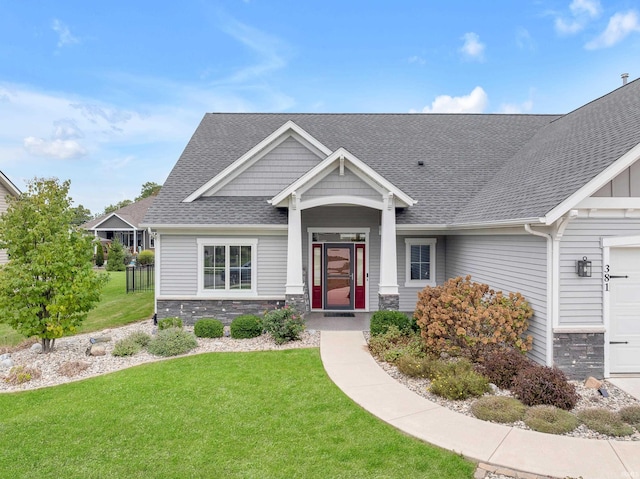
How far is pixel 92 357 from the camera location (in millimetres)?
8195

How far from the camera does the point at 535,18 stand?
15.4 meters

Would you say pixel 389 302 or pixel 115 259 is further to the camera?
pixel 115 259

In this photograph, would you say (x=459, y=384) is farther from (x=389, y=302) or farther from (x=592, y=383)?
(x=389, y=302)

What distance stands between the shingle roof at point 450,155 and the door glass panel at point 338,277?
2.28m

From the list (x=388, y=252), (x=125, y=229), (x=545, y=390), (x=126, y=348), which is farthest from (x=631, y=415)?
(x=125, y=229)

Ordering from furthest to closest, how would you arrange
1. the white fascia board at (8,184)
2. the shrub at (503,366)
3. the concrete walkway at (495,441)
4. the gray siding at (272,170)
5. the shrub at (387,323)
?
1. the white fascia board at (8,184)
2. the gray siding at (272,170)
3. the shrub at (387,323)
4. the shrub at (503,366)
5. the concrete walkway at (495,441)

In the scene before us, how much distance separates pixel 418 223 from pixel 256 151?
567 cm

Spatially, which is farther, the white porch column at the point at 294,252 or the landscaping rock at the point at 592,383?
the white porch column at the point at 294,252

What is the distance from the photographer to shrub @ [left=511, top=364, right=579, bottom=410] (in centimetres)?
559

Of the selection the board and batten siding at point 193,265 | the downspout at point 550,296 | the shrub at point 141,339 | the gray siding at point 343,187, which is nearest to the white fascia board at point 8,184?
→ the board and batten siding at point 193,265

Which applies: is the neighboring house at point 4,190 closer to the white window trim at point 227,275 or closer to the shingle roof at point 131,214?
the shingle roof at point 131,214

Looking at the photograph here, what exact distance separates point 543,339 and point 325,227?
694 cm

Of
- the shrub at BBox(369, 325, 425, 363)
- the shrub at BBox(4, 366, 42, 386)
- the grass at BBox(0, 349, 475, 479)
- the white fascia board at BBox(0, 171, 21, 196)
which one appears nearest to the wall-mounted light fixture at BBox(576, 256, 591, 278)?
the shrub at BBox(369, 325, 425, 363)

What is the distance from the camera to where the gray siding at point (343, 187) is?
33.7 feet
